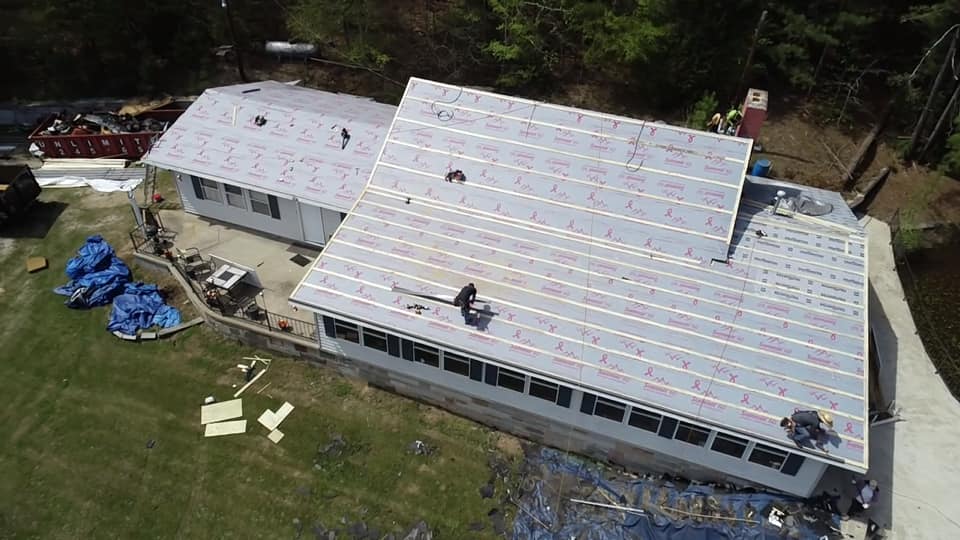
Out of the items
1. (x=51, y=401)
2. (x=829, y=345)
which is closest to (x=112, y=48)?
(x=51, y=401)

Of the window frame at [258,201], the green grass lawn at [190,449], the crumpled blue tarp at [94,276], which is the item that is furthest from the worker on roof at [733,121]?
→ the crumpled blue tarp at [94,276]

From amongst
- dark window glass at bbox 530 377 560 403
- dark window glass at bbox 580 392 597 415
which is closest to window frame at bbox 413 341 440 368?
dark window glass at bbox 530 377 560 403

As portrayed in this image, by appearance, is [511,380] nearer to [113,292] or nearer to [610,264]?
[610,264]

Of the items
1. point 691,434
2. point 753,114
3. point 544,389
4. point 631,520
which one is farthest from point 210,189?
point 753,114

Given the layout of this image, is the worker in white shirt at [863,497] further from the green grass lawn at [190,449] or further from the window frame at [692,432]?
the green grass lawn at [190,449]

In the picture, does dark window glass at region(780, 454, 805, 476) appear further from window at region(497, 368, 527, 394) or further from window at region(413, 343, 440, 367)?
window at region(413, 343, 440, 367)

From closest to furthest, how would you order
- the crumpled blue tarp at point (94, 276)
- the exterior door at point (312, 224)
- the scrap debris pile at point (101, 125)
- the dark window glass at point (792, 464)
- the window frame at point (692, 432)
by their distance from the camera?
1. the dark window glass at point (792, 464)
2. the window frame at point (692, 432)
3. the crumpled blue tarp at point (94, 276)
4. the exterior door at point (312, 224)
5. the scrap debris pile at point (101, 125)
